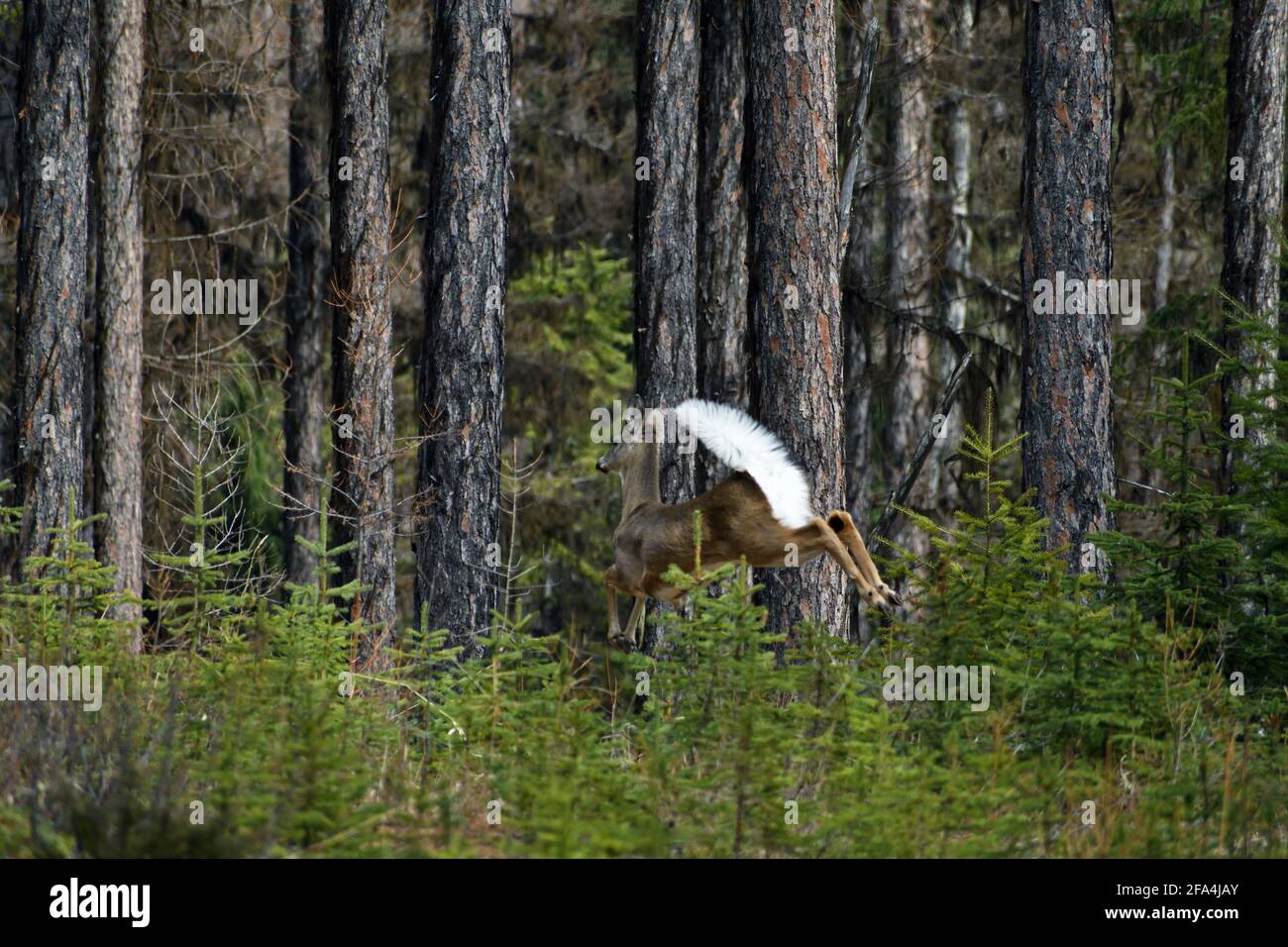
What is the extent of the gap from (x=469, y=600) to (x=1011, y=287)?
14.8m

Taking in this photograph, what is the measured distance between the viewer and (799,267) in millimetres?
11930

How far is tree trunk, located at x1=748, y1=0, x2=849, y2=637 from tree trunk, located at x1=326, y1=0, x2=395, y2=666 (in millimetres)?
4121

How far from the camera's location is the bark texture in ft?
52.9

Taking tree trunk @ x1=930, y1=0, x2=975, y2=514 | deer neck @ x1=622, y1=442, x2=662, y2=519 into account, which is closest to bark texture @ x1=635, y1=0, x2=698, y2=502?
deer neck @ x1=622, y1=442, x2=662, y2=519

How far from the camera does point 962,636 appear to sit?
30.7 ft

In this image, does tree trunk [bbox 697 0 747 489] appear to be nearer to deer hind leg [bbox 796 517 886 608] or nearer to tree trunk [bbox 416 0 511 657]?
tree trunk [bbox 416 0 511 657]

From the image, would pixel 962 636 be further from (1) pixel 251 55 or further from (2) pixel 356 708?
(1) pixel 251 55

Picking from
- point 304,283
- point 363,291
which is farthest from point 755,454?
point 304,283

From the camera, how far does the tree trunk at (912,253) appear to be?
902 inches

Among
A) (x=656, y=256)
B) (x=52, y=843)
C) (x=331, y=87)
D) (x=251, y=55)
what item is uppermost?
(x=251, y=55)

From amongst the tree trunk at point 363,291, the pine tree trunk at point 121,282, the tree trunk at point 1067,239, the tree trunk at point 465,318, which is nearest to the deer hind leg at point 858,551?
the tree trunk at point 1067,239

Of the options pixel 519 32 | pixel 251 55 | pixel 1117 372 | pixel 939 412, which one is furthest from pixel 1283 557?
pixel 519 32

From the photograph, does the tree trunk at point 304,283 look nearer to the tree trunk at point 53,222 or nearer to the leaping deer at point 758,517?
the tree trunk at point 53,222

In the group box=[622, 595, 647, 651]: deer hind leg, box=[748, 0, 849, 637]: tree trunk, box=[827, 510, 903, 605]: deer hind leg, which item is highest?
box=[748, 0, 849, 637]: tree trunk
